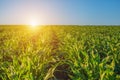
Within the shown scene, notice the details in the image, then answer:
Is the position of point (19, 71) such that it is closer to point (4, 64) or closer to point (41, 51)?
point (4, 64)

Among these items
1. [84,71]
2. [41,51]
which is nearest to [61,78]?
[41,51]

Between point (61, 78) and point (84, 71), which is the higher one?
point (84, 71)

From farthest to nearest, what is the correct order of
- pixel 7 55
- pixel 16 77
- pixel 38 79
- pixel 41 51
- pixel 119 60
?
pixel 7 55 < pixel 41 51 < pixel 119 60 < pixel 38 79 < pixel 16 77

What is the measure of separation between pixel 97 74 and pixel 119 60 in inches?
54.2

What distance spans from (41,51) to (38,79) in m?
1.89

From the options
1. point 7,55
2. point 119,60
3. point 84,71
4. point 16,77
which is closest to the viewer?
point 16,77

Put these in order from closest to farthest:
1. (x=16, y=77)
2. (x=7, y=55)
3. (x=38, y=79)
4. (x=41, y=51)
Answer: (x=16, y=77)
(x=38, y=79)
(x=41, y=51)
(x=7, y=55)

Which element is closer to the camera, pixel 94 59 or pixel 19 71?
pixel 19 71

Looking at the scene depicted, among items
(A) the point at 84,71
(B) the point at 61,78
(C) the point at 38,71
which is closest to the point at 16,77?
(C) the point at 38,71

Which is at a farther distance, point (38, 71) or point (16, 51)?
point (16, 51)

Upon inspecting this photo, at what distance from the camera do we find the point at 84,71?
449 centimetres

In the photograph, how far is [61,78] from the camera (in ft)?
18.6

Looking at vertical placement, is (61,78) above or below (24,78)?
below

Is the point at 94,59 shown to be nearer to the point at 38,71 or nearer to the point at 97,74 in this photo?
the point at 97,74
